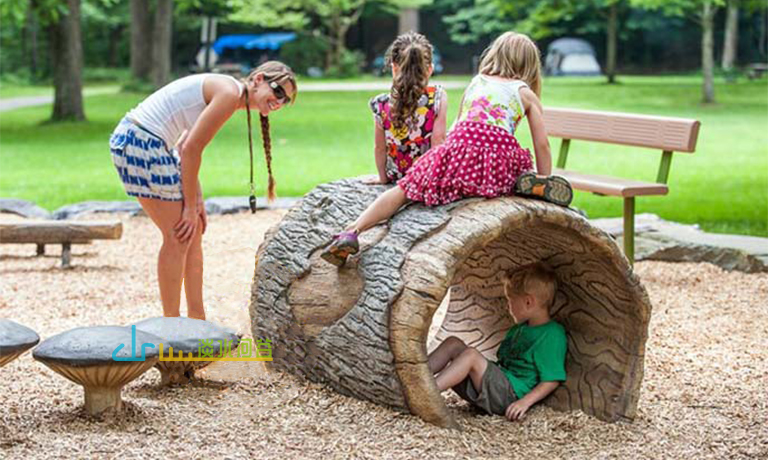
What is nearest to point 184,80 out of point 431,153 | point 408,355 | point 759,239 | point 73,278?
point 431,153

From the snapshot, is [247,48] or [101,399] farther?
[247,48]

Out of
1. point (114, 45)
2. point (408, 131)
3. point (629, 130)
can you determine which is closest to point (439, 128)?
point (408, 131)

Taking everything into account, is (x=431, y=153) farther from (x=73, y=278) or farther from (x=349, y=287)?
(x=73, y=278)

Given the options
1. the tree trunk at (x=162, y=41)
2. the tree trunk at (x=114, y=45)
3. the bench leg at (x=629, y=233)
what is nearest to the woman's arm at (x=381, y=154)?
the bench leg at (x=629, y=233)

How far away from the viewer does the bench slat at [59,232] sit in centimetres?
895

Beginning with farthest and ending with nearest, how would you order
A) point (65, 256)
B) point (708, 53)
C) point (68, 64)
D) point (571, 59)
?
point (571, 59)
point (708, 53)
point (68, 64)
point (65, 256)

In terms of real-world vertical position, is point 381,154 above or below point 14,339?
above

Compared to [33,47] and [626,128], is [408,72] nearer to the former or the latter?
[626,128]

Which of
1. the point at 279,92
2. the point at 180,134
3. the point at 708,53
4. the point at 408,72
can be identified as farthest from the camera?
the point at 708,53

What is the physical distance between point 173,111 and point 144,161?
286 millimetres

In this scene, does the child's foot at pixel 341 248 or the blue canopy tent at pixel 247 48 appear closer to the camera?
the child's foot at pixel 341 248

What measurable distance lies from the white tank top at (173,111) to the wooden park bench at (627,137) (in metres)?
3.49

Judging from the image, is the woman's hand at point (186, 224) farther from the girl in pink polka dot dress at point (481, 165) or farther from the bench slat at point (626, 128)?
the bench slat at point (626, 128)

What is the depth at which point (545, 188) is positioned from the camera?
4891 mm
